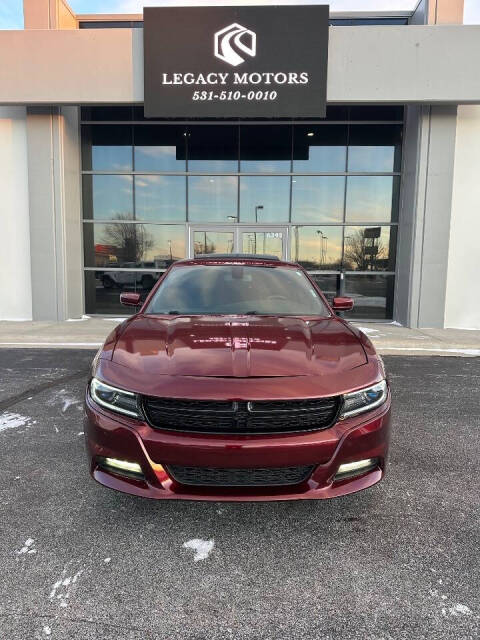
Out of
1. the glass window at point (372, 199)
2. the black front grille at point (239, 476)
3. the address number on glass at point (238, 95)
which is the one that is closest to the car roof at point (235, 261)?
the black front grille at point (239, 476)

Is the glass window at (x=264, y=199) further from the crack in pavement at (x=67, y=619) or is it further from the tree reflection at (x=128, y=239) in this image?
the crack in pavement at (x=67, y=619)

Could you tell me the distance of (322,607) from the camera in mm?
1995

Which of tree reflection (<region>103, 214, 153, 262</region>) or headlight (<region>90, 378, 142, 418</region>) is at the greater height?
tree reflection (<region>103, 214, 153, 262</region>)

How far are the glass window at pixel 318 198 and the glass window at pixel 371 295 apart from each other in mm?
1752

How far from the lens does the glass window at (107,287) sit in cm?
1206

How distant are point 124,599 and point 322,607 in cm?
92

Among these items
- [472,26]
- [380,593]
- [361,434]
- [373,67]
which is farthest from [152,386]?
[472,26]

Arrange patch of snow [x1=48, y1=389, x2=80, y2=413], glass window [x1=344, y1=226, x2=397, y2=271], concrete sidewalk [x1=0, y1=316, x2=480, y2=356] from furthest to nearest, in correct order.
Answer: glass window [x1=344, y1=226, x2=397, y2=271], concrete sidewalk [x1=0, y1=316, x2=480, y2=356], patch of snow [x1=48, y1=389, x2=80, y2=413]

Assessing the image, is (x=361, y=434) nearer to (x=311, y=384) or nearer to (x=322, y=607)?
(x=311, y=384)

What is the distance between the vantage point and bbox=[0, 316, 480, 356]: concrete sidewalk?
27.1 ft

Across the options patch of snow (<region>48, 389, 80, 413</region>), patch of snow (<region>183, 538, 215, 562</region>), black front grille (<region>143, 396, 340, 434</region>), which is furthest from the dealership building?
patch of snow (<region>183, 538, 215, 562</region>)

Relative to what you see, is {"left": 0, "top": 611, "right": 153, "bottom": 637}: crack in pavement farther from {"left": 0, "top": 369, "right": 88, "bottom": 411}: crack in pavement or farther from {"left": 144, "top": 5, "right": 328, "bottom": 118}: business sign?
{"left": 144, "top": 5, "right": 328, "bottom": 118}: business sign

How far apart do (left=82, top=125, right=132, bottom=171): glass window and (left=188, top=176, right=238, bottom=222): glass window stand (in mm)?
1921

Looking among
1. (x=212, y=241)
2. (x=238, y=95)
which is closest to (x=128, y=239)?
(x=212, y=241)
